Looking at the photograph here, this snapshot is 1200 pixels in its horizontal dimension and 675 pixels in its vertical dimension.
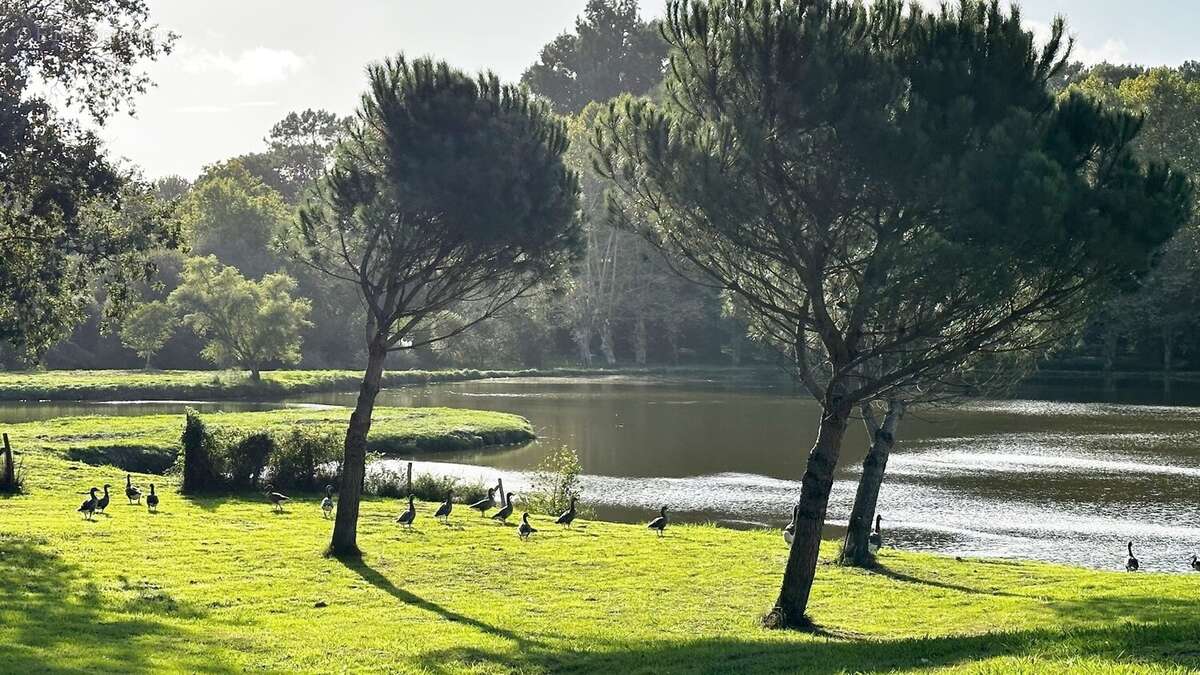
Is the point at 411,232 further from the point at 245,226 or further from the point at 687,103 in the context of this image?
the point at 245,226

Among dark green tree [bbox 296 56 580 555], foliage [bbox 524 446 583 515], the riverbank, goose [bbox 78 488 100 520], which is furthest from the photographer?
the riverbank

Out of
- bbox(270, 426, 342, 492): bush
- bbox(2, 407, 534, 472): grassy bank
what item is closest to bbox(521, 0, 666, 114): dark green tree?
bbox(2, 407, 534, 472): grassy bank

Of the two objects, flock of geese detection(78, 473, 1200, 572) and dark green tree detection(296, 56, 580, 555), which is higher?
dark green tree detection(296, 56, 580, 555)

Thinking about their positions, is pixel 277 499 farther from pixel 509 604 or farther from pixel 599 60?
pixel 599 60

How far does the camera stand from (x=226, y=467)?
37.7 metres

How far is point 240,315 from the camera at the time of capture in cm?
9106

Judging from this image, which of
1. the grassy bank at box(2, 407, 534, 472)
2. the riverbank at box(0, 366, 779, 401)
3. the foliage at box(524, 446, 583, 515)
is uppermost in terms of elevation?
the riverbank at box(0, 366, 779, 401)

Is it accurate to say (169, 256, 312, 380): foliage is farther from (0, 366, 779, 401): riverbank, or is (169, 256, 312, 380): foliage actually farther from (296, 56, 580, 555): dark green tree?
(296, 56, 580, 555): dark green tree

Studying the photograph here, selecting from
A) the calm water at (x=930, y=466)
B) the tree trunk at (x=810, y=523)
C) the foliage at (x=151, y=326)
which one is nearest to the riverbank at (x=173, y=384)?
the foliage at (x=151, y=326)

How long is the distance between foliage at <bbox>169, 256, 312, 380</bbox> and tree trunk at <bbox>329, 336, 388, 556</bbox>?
66502 millimetres

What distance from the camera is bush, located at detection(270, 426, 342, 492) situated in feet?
128

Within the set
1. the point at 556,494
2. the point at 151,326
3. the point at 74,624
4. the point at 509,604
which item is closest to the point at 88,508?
the point at 74,624

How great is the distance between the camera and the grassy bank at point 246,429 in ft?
149

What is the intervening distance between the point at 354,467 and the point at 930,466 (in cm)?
3229
